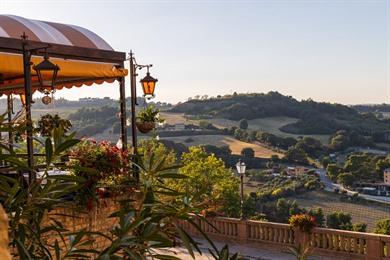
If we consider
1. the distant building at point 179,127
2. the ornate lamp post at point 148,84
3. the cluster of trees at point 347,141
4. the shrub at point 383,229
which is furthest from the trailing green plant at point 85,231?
the distant building at point 179,127

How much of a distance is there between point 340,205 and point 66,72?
27835 millimetres

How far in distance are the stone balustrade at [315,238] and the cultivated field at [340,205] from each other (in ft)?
63.3

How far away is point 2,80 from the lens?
309 inches

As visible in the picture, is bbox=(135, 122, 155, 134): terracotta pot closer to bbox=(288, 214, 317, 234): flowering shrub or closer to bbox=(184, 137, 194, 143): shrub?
bbox=(288, 214, 317, 234): flowering shrub

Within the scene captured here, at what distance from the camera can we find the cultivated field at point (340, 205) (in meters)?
30.0

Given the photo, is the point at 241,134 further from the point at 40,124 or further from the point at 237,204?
the point at 40,124

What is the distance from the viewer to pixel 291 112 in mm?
56688

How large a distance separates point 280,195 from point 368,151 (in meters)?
16.8

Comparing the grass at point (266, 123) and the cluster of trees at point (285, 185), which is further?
the grass at point (266, 123)

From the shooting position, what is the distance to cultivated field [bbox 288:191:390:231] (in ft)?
98.3

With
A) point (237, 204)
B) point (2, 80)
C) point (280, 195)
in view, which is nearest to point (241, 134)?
point (280, 195)

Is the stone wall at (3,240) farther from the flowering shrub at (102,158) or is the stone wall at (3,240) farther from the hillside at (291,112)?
the hillside at (291,112)

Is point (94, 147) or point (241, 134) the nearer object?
point (94, 147)

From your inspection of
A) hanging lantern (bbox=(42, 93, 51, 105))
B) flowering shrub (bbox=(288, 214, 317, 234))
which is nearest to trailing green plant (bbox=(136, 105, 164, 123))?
hanging lantern (bbox=(42, 93, 51, 105))
